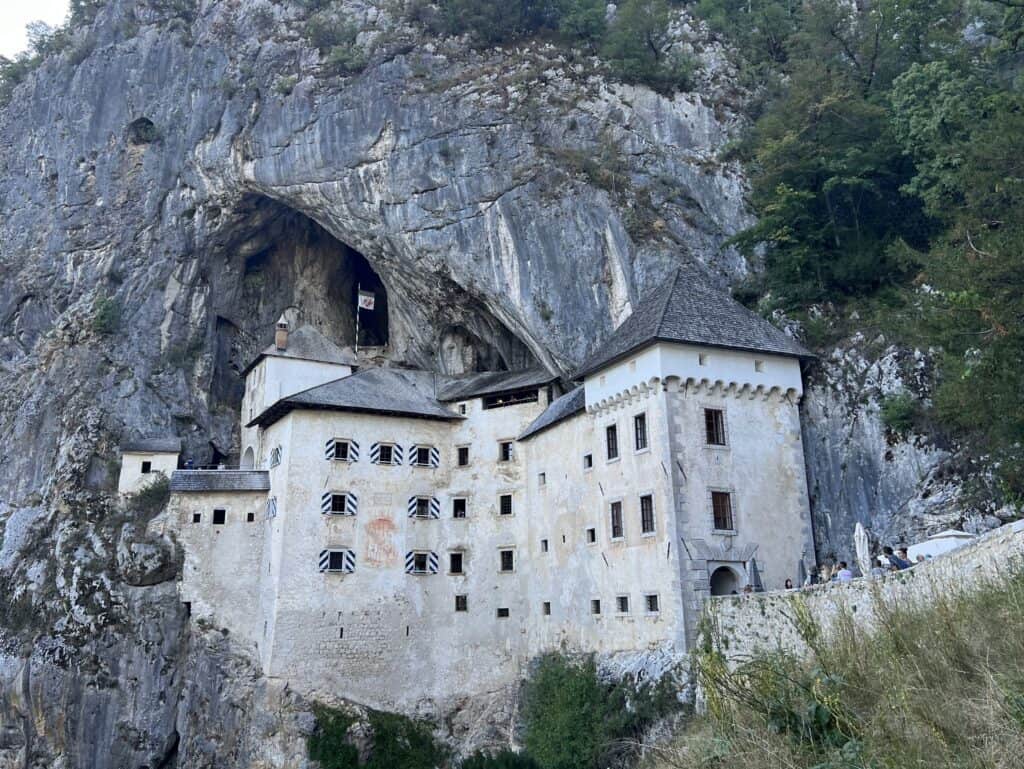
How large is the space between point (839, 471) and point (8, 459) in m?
37.4

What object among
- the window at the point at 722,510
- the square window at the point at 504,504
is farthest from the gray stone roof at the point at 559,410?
the window at the point at 722,510

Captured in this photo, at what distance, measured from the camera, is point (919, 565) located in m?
15.3

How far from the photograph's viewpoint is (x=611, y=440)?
2845cm

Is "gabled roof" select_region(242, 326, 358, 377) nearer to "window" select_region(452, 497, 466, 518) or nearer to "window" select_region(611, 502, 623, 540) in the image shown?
"window" select_region(452, 497, 466, 518)

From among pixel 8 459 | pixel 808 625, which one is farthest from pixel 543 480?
pixel 8 459

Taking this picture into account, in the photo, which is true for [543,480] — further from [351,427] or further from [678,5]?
[678,5]

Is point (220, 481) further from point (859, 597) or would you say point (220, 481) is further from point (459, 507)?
point (859, 597)

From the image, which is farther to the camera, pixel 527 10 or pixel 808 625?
pixel 527 10

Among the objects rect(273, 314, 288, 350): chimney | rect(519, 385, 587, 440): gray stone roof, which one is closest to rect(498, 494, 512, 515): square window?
rect(519, 385, 587, 440): gray stone roof

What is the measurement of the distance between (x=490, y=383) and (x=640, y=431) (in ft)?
35.2

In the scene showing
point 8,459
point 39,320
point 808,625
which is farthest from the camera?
point 39,320

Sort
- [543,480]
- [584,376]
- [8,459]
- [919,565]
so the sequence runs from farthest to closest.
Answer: [8,459] < [543,480] < [584,376] < [919,565]

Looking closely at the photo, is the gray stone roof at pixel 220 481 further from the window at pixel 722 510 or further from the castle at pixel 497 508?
the window at pixel 722 510

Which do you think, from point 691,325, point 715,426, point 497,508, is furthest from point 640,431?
point 497,508
